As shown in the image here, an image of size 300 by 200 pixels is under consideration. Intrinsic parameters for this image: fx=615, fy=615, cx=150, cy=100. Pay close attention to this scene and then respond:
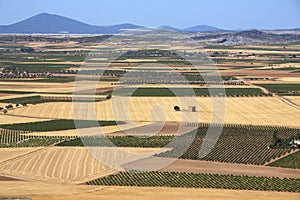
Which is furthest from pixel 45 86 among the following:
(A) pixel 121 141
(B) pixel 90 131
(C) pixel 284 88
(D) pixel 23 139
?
(A) pixel 121 141

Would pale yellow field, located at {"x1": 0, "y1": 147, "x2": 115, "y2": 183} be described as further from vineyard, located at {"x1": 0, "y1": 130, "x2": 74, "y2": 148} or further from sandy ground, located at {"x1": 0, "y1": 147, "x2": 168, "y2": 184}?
vineyard, located at {"x1": 0, "y1": 130, "x2": 74, "y2": 148}

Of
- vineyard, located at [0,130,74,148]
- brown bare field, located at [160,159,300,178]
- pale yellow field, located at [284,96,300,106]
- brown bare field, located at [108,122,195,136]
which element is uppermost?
brown bare field, located at [160,159,300,178]

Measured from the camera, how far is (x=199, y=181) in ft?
64.9

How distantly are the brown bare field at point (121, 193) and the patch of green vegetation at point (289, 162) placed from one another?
12.7 feet

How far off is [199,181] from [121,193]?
2.89 metres

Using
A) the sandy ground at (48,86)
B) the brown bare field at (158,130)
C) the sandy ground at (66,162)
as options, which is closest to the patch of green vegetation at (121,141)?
the sandy ground at (66,162)

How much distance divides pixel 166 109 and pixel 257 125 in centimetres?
641

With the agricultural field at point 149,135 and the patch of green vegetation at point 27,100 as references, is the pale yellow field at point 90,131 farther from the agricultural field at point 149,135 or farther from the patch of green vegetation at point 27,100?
the patch of green vegetation at point 27,100

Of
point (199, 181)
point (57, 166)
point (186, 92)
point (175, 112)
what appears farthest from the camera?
point (186, 92)

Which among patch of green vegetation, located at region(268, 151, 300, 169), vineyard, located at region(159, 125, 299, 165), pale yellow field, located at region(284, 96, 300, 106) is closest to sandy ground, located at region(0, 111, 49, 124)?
vineyard, located at region(159, 125, 299, 165)

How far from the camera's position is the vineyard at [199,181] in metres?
19.1

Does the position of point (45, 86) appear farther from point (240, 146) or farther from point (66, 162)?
point (66, 162)

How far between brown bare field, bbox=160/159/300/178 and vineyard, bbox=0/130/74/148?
6473 mm

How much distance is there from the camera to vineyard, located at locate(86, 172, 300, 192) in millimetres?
19109
